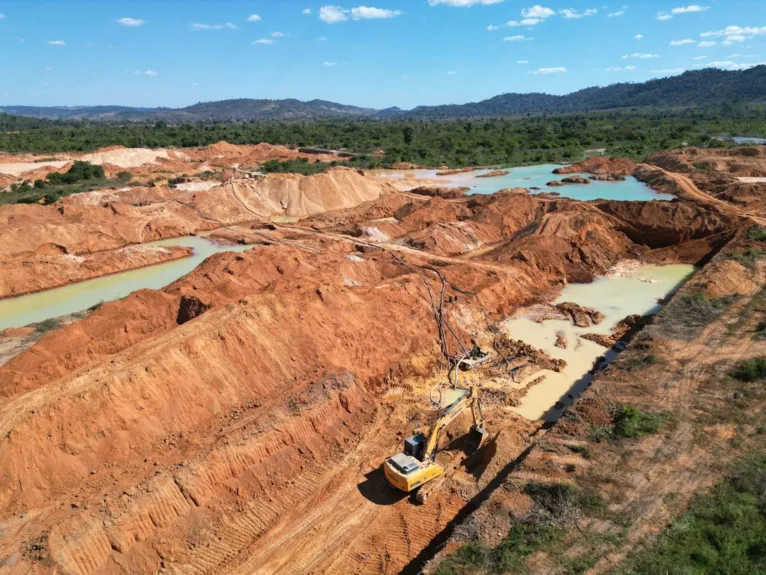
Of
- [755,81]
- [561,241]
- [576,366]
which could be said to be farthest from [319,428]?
[755,81]

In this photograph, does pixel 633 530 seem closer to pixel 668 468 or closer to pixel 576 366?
pixel 668 468

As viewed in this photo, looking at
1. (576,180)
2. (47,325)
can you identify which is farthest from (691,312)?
(576,180)

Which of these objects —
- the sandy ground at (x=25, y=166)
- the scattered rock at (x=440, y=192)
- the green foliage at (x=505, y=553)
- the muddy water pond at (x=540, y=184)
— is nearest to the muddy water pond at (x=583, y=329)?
the green foliage at (x=505, y=553)

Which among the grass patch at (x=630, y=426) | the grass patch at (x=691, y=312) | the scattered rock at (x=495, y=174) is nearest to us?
the grass patch at (x=630, y=426)

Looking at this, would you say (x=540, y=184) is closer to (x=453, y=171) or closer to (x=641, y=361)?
(x=453, y=171)

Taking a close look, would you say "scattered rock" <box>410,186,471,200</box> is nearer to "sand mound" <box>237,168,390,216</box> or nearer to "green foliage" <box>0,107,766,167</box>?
"sand mound" <box>237,168,390,216</box>

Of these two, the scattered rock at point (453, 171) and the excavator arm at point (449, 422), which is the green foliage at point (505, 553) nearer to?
the excavator arm at point (449, 422)

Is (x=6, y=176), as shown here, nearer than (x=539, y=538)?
No
